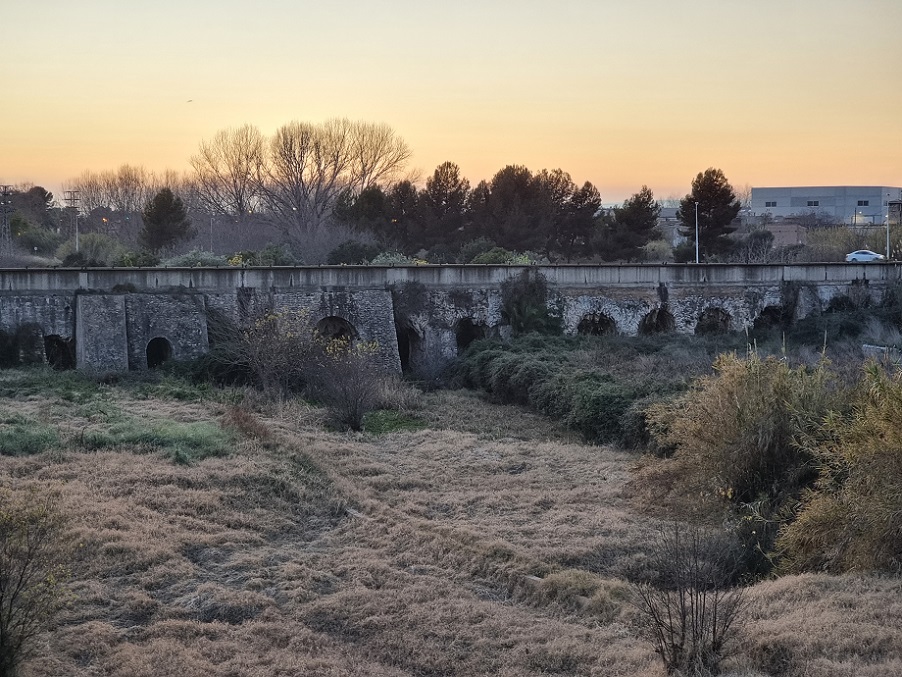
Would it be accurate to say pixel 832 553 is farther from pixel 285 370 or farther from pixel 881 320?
pixel 881 320

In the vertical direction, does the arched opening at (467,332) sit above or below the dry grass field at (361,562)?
above

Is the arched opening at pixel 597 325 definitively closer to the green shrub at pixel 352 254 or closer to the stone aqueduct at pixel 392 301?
the stone aqueduct at pixel 392 301

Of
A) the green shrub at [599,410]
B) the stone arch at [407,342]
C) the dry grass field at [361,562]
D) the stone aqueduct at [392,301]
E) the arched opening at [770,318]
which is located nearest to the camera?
the dry grass field at [361,562]

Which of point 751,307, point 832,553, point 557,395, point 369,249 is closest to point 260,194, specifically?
point 369,249

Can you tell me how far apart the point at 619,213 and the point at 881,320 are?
1863cm

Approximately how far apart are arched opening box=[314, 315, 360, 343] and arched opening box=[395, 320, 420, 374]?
4.22 ft

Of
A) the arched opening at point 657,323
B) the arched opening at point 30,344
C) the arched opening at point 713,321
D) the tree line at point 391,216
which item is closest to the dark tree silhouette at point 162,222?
the tree line at point 391,216

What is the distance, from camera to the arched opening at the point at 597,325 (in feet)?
90.8

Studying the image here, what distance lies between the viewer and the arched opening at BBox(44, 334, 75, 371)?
23737mm

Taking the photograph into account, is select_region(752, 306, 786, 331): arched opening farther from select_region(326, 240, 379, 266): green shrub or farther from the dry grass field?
select_region(326, 240, 379, 266): green shrub

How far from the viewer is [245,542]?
1159 centimetres

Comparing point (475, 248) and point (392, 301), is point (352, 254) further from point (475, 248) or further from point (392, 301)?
point (392, 301)

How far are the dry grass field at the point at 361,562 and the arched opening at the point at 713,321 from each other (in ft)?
38.5

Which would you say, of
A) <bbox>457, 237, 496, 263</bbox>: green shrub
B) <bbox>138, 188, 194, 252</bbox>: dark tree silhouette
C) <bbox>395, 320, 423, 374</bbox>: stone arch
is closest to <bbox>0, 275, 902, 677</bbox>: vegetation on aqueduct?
<bbox>395, 320, 423, 374</bbox>: stone arch
